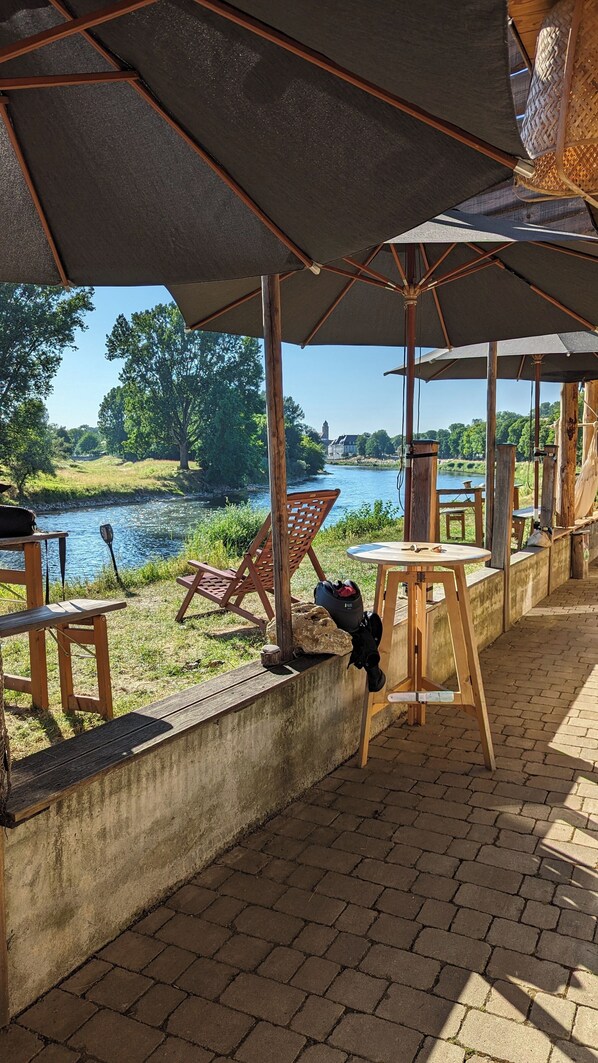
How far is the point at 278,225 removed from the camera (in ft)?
7.51

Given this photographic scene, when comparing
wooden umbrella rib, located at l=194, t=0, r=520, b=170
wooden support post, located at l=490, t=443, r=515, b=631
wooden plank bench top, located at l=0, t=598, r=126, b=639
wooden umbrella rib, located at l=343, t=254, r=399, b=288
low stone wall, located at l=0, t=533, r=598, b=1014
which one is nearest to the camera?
wooden umbrella rib, located at l=194, t=0, r=520, b=170

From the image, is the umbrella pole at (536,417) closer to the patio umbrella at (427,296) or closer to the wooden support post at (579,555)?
the wooden support post at (579,555)

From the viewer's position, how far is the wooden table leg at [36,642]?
3121 millimetres

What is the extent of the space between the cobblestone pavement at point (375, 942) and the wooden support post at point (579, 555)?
515 centimetres

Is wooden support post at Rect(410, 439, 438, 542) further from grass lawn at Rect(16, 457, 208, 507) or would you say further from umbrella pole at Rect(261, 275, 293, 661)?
grass lawn at Rect(16, 457, 208, 507)

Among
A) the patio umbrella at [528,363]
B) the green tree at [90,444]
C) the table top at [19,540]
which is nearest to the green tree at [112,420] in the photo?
the green tree at [90,444]

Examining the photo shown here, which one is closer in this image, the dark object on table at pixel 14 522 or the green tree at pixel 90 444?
the dark object on table at pixel 14 522

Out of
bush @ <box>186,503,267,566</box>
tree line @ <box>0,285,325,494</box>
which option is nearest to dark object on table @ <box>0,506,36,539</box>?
bush @ <box>186,503,267,566</box>

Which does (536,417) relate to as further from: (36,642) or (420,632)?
(36,642)

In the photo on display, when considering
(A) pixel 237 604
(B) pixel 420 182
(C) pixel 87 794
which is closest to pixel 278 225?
(B) pixel 420 182

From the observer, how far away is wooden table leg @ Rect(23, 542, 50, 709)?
312cm

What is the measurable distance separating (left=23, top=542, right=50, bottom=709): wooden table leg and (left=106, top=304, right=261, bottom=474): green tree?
131 feet

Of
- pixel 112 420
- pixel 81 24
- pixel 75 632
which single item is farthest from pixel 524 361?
pixel 112 420

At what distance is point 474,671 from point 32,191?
2442 millimetres
